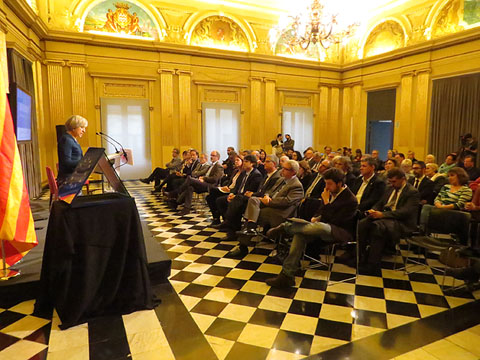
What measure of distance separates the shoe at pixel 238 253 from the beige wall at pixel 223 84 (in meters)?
7.08

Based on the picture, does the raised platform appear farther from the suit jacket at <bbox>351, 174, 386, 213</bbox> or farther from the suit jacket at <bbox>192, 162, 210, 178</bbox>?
the suit jacket at <bbox>192, 162, 210, 178</bbox>

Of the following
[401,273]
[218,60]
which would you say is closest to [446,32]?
[218,60]

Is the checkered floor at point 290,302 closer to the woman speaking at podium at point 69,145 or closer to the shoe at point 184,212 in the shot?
the woman speaking at podium at point 69,145

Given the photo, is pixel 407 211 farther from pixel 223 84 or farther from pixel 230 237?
pixel 223 84

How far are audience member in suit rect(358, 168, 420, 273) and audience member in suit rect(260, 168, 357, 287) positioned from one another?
32cm

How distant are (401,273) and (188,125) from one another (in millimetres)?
9444

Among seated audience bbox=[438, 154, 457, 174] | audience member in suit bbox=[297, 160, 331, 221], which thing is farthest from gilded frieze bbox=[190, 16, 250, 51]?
audience member in suit bbox=[297, 160, 331, 221]

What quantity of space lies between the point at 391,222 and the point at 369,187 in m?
0.65

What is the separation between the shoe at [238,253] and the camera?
4277mm

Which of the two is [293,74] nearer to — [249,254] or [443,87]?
[443,87]

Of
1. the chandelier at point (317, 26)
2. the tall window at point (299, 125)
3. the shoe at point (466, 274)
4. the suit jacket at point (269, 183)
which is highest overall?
the chandelier at point (317, 26)

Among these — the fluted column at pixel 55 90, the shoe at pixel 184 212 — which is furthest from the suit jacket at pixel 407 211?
the fluted column at pixel 55 90

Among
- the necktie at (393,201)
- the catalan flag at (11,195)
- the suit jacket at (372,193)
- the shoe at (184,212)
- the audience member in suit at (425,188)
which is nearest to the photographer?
the catalan flag at (11,195)

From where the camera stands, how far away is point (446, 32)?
10.2 metres
